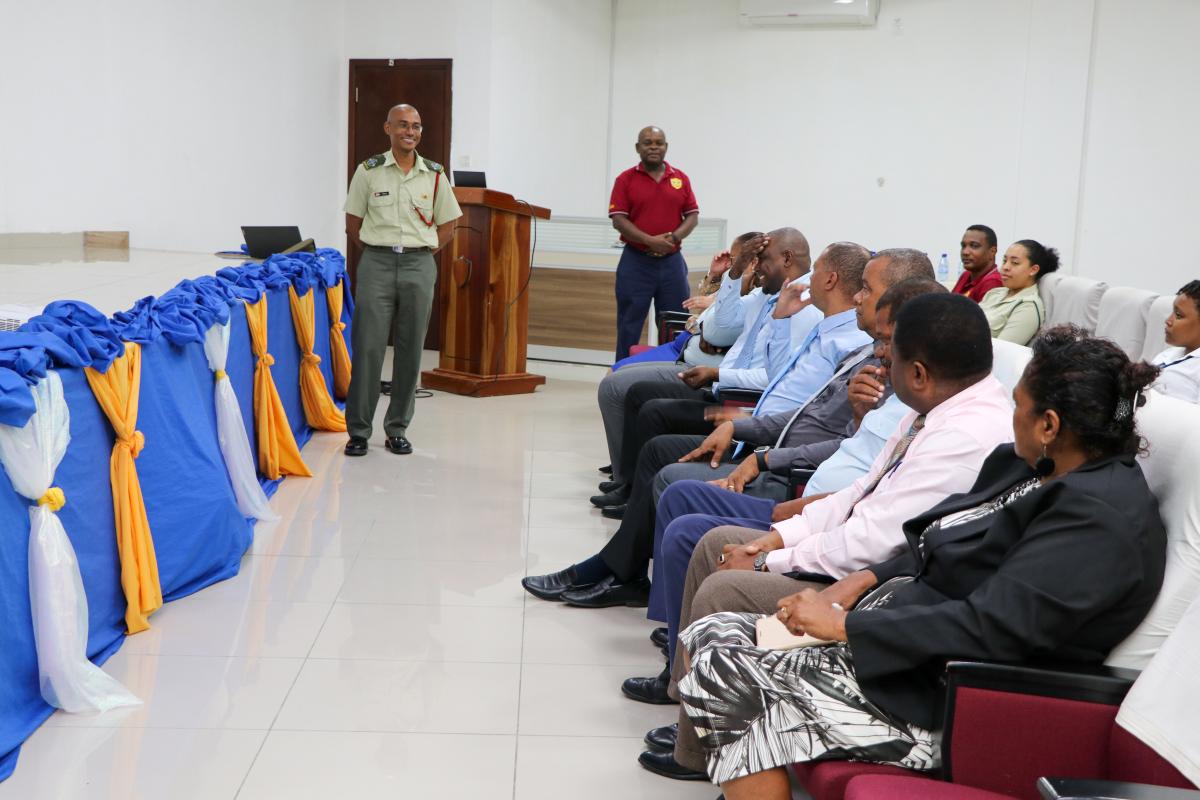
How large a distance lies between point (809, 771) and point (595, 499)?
9.48ft

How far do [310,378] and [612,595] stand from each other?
2673mm

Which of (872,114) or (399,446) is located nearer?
(399,446)

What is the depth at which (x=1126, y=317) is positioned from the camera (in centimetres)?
459

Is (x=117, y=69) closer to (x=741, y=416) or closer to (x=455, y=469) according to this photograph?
(x=455, y=469)

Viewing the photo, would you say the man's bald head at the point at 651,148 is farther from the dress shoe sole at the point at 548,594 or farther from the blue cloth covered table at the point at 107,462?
the dress shoe sole at the point at 548,594

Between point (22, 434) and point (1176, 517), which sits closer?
point (1176, 517)

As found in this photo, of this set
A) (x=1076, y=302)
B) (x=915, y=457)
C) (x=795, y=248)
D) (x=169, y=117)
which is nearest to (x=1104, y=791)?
(x=915, y=457)

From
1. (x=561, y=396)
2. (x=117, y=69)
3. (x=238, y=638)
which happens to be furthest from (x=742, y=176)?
(x=238, y=638)

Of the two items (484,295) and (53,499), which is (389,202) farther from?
(53,499)

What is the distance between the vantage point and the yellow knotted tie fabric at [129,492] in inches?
118

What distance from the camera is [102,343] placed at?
117 inches

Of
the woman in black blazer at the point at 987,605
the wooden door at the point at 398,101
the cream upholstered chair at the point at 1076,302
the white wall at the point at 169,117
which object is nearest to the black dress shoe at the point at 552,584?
the woman in black blazer at the point at 987,605

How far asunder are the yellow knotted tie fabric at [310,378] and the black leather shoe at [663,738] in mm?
3271

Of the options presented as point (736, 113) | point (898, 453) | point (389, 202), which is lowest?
point (898, 453)
